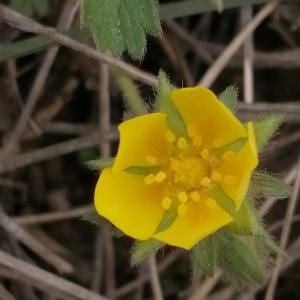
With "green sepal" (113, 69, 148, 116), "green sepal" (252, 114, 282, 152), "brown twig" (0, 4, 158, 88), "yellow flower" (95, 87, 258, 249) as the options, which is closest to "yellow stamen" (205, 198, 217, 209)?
"yellow flower" (95, 87, 258, 249)

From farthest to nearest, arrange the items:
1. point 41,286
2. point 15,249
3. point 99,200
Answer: point 15,249 → point 41,286 → point 99,200

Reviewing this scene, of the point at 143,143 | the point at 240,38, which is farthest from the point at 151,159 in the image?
the point at 240,38

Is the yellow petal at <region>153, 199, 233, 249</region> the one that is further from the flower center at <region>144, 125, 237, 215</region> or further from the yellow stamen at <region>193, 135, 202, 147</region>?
the yellow stamen at <region>193, 135, 202, 147</region>

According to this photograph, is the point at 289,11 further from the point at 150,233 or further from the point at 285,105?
the point at 150,233

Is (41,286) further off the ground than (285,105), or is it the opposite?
(285,105)

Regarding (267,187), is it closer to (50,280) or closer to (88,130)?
(50,280)


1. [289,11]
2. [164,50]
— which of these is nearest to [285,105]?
[289,11]
